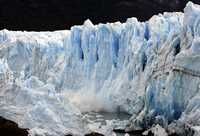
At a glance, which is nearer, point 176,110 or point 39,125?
point 39,125

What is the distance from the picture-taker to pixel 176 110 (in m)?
13.6

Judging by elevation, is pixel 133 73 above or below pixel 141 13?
below

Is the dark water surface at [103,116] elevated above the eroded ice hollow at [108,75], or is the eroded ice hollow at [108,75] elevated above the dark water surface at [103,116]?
the eroded ice hollow at [108,75]

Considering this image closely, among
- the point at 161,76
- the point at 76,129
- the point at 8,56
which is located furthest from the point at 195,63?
the point at 8,56

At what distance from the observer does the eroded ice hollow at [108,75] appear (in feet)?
43.4

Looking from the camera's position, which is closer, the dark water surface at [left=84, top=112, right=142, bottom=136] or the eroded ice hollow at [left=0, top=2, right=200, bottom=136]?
the eroded ice hollow at [left=0, top=2, right=200, bottom=136]

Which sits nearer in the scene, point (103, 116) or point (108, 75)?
point (103, 116)

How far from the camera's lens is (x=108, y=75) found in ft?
56.2

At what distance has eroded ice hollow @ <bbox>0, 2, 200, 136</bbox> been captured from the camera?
1323 cm

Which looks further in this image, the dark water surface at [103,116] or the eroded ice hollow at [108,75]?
the dark water surface at [103,116]

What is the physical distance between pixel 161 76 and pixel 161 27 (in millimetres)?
2468

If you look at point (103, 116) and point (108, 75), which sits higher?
point (108, 75)

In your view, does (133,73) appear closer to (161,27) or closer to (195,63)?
(161,27)

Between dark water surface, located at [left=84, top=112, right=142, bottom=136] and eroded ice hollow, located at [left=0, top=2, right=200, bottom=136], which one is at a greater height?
eroded ice hollow, located at [left=0, top=2, right=200, bottom=136]
